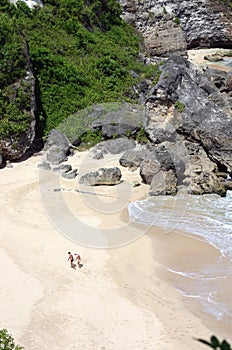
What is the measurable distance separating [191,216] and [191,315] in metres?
7.74

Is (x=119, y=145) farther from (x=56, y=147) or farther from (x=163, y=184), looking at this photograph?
(x=163, y=184)

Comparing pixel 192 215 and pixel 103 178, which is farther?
pixel 103 178

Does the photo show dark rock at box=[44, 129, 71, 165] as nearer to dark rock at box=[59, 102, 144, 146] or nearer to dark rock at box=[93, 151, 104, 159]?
dark rock at box=[59, 102, 144, 146]

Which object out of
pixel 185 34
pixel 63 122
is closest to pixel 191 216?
pixel 63 122

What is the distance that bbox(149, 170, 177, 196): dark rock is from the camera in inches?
985

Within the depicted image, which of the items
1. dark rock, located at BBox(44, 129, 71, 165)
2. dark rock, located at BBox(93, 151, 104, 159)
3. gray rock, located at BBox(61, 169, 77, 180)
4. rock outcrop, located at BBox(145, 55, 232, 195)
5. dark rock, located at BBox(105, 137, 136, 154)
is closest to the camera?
rock outcrop, located at BBox(145, 55, 232, 195)

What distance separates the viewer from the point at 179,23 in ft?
165

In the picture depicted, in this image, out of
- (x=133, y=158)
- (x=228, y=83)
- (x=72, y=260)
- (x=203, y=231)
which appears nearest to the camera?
(x=72, y=260)

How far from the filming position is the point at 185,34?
5166 cm

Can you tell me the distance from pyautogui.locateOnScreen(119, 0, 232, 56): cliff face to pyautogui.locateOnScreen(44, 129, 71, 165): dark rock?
18.9 m

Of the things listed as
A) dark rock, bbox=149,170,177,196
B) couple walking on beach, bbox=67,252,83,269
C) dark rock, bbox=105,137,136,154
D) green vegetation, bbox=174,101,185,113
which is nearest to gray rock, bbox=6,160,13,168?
dark rock, bbox=105,137,136,154

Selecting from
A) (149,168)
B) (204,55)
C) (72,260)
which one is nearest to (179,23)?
(204,55)

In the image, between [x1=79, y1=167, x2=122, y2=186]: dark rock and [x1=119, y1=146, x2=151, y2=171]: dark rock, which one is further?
[x1=119, y1=146, x2=151, y2=171]: dark rock

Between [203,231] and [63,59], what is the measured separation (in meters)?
19.6
